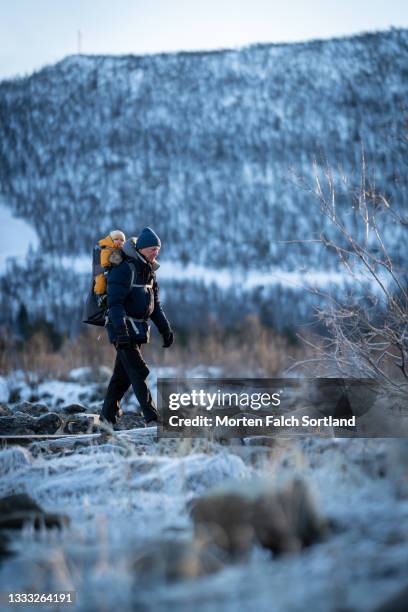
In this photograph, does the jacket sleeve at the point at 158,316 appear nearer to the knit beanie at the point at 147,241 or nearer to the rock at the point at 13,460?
the knit beanie at the point at 147,241

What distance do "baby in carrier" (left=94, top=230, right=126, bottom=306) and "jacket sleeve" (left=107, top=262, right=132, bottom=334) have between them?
0.29 ft

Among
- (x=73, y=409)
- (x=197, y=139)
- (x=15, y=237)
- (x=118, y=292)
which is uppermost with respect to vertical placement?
(x=197, y=139)

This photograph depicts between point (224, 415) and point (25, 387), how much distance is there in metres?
13.3

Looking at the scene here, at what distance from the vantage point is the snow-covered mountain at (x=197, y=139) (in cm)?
6869

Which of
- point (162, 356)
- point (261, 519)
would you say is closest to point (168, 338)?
point (261, 519)

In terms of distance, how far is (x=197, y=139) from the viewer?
80.1 meters

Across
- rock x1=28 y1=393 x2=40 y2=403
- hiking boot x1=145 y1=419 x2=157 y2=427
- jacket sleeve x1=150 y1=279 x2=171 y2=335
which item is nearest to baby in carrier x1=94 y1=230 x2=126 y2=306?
jacket sleeve x1=150 y1=279 x2=171 y2=335

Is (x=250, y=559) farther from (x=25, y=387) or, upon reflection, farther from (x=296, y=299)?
(x=296, y=299)

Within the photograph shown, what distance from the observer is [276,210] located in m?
70.6

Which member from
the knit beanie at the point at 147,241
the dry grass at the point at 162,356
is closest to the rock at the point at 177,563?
the knit beanie at the point at 147,241

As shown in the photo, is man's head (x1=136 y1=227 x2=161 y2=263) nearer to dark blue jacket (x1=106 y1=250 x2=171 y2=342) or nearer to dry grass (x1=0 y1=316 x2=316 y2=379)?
dark blue jacket (x1=106 y1=250 x2=171 y2=342)

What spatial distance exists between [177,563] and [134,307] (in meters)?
4.29

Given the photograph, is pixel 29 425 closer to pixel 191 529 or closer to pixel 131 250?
pixel 131 250

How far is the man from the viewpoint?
6781 mm
